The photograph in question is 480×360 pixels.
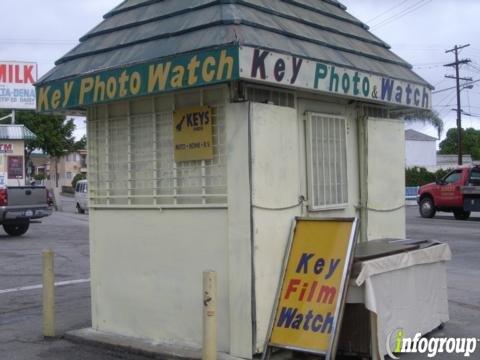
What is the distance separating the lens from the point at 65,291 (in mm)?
10367

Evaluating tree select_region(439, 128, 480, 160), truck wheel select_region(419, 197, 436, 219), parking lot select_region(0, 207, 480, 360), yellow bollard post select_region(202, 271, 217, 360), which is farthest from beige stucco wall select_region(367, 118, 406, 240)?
tree select_region(439, 128, 480, 160)

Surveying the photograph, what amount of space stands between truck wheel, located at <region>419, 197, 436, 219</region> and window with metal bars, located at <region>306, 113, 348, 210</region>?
19.9 m

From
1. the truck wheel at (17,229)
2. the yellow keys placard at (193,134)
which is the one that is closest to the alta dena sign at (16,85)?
the truck wheel at (17,229)

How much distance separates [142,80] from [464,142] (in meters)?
97.7

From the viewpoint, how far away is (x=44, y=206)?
19969mm

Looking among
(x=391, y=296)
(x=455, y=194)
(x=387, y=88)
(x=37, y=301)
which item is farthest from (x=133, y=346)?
(x=455, y=194)

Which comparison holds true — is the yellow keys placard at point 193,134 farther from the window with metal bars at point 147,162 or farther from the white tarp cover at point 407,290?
the white tarp cover at point 407,290

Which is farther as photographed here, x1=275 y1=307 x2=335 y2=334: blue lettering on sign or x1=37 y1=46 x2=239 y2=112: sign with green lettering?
x1=275 y1=307 x2=335 y2=334: blue lettering on sign

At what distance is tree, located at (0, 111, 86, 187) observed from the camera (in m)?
49.8

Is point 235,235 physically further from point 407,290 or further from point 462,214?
point 462,214

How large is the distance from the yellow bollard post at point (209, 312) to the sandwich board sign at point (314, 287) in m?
0.70

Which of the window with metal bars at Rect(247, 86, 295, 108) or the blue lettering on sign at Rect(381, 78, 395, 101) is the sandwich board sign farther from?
the blue lettering on sign at Rect(381, 78, 395, 101)

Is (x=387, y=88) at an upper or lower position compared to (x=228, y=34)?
lower

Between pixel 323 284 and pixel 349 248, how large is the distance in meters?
0.40
